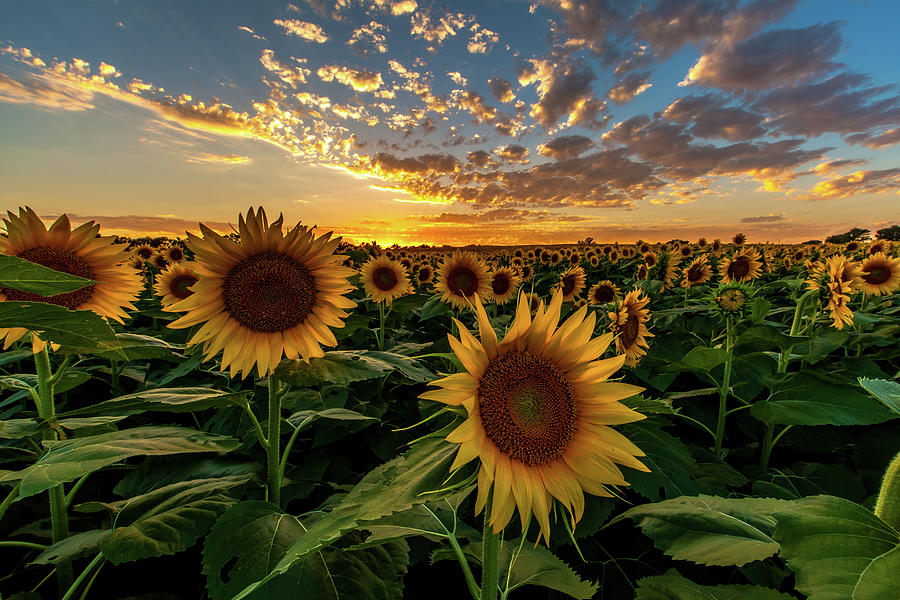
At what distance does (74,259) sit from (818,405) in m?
4.30

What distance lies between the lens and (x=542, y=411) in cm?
135

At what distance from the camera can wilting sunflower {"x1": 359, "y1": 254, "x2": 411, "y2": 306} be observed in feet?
22.3

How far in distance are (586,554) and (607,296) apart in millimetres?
5224

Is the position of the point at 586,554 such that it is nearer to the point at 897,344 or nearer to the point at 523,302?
the point at 523,302

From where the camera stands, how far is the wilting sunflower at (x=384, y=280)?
268 inches

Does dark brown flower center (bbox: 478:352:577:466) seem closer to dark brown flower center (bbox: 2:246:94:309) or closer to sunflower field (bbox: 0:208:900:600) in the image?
sunflower field (bbox: 0:208:900:600)

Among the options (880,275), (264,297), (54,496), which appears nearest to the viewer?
(54,496)

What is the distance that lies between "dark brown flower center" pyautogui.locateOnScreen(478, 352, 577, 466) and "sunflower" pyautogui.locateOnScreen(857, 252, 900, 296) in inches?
300

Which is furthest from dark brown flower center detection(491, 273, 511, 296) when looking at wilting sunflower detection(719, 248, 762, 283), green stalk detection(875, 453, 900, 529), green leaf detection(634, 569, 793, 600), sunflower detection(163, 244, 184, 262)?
green stalk detection(875, 453, 900, 529)

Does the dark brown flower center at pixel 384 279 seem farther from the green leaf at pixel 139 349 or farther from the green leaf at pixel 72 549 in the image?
the green leaf at pixel 72 549

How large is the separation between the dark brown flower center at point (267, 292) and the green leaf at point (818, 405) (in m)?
2.75

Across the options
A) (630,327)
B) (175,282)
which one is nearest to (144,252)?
(175,282)

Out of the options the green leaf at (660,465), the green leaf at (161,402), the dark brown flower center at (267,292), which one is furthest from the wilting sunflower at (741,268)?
the green leaf at (161,402)

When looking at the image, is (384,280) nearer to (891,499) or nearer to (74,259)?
(74,259)
